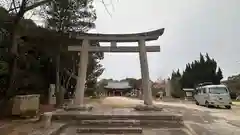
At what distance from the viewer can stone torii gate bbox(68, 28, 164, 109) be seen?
505 inches

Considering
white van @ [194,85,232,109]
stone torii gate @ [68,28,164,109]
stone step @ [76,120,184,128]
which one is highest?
stone torii gate @ [68,28,164,109]

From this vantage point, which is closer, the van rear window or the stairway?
the stairway

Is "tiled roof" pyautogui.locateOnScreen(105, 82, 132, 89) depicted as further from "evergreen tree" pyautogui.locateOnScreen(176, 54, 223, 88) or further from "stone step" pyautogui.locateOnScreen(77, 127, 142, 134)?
"stone step" pyautogui.locateOnScreen(77, 127, 142, 134)

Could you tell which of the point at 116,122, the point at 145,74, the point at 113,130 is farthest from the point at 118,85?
the point at 113,130

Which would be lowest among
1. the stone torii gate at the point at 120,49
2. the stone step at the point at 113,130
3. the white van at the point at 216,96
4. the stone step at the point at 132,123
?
the stone step at the point at 113,130

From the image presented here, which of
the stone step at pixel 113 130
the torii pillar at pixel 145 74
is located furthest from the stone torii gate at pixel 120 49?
the stone step at pixel 113 130

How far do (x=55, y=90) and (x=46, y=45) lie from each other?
10.6 feet

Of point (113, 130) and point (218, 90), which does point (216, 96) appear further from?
point (113, 130)

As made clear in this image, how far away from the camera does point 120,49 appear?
13266 millimetres

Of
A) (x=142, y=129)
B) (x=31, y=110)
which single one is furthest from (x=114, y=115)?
(x=31, y=110)

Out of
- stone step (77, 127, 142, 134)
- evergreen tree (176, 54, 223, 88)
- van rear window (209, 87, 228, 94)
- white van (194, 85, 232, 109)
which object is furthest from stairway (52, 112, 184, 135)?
evergreen tree (176, 54, 223, 88)

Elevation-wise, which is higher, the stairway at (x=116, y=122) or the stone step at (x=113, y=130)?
the stairway at (x=116, y=122)

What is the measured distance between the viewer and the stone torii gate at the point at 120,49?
12836 millimetres

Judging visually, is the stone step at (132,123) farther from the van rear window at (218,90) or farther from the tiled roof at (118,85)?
the tiled roof at (118,85)
